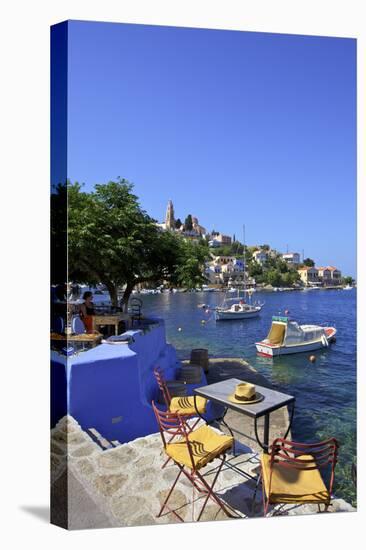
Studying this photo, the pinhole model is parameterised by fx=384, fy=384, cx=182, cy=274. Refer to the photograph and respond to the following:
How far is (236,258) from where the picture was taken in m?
62.4

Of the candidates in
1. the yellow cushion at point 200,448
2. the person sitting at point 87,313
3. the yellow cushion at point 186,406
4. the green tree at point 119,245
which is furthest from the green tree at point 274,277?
the yellow cushion at point 200,448

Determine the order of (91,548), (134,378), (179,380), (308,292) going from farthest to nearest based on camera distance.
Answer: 1. (308,292)
2. (179,380)
3. (134,378)
4. (91,548)

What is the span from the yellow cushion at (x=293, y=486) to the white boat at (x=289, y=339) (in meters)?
16.2

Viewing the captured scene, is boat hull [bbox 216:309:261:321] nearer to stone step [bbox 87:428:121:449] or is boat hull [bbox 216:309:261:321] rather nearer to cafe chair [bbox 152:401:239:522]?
stone step [bbox 87:428:121:449]

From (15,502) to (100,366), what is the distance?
5.07 feet

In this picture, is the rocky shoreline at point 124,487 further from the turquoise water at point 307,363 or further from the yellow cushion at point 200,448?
the turquoise water at point 307,363

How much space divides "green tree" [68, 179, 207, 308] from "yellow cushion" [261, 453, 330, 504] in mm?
4404

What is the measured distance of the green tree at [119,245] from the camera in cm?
654

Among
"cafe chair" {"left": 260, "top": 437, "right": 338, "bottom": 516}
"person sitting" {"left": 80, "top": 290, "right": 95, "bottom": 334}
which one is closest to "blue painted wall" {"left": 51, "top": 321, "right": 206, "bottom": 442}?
"person sitting" {"left": 80, "top": 290, "right": 95, "bottom": 334}

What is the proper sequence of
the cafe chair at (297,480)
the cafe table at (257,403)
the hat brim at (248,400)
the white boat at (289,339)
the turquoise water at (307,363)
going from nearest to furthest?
the cafe chair at (297,480) < the cafe table at (257,403) < the hat brim at (248,400) < the turquoise water at (307,363) < the white boat at (289,339)

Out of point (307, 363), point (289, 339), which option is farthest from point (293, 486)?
point (289, 339)

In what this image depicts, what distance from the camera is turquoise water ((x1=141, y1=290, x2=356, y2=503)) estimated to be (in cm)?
941

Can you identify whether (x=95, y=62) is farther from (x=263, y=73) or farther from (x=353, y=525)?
(x=353, y=525)

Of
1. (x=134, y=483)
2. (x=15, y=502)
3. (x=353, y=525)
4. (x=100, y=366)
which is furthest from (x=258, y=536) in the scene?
(x=100, y=366)
